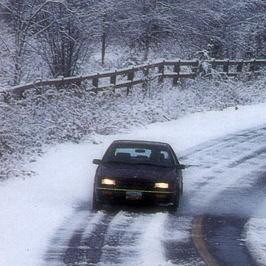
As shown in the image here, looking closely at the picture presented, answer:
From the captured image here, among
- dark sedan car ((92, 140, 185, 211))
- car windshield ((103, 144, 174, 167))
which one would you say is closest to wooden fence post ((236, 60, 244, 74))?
car windshield ((103, 144, 174, 167))

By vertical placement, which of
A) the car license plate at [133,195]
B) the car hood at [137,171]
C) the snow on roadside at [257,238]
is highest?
the car hood at [137,171]

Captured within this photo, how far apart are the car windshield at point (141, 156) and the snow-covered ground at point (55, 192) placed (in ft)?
3.55

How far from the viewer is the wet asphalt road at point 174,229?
10.3 m

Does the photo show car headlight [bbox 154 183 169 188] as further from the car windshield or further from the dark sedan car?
the car windshield

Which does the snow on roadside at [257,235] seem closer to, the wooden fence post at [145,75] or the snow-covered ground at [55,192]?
the snow-covered ground at [55,192]

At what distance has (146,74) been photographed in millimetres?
28797

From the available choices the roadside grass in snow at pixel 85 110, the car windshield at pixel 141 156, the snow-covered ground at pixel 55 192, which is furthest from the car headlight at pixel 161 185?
the roadside grass in snow at pixel 85 110

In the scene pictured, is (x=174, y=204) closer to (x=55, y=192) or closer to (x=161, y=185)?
(x=161, y=185)

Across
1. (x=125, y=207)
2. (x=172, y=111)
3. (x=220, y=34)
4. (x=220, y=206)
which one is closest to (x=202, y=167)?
Answer: (x=220, y=206)

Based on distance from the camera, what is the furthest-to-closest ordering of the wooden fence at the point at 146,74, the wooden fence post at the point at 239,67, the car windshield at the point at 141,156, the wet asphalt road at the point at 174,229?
the wooden fence post at the point at 239,67, the wooden fence at the point at 146,74, the car windshield at the point at 141,156, the wet asphalt road at the point at 174,229

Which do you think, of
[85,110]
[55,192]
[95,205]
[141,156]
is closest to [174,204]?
[141,156]

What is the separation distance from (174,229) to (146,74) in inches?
670

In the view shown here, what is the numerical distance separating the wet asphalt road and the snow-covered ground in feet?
0.93

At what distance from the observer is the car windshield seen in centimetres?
1420
